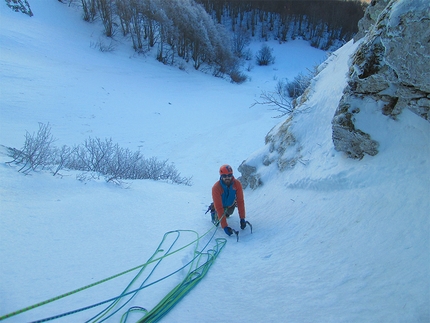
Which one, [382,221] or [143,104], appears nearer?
[382,221]

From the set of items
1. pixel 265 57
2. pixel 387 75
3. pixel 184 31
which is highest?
pixel 387 75

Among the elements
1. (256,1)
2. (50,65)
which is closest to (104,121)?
(50,65)

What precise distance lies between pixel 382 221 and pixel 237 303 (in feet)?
5.49

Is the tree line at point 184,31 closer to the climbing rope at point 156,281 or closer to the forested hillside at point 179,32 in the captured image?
the forested hillside at point 179,32

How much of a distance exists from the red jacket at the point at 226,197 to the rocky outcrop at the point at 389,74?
1702mm

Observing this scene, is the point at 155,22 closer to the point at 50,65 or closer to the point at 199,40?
the point at 199,40

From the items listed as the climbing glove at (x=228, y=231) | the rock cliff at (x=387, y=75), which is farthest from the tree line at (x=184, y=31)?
the climbing glove at (x=228, y=231)

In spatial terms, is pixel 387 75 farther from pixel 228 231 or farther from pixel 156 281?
pixel 156 281

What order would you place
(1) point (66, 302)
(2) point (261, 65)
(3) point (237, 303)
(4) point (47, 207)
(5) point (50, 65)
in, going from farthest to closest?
(2) point (261, 65) < (5) point (50, 65) < (4) point (47, 207) < (3) point (237, 303) < (1) point (66, 302)

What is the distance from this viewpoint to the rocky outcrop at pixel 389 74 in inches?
113

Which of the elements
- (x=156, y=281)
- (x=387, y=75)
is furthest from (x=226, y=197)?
(x=387, y=75)

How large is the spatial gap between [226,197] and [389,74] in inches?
109

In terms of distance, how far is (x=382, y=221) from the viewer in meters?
2.80

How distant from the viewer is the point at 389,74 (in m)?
3.45
